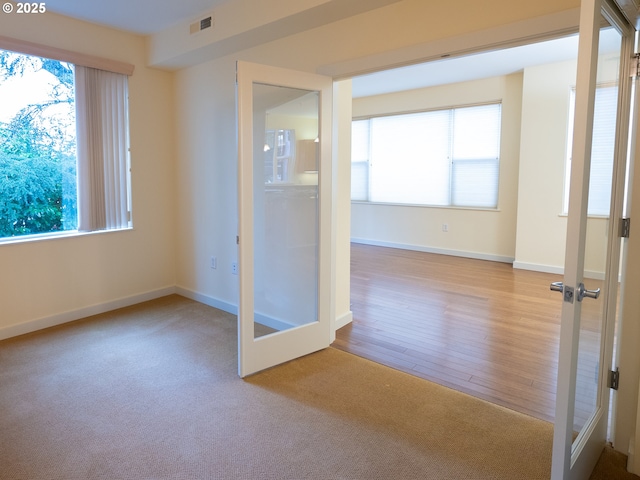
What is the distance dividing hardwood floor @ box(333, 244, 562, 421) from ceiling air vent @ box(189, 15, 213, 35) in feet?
9.37

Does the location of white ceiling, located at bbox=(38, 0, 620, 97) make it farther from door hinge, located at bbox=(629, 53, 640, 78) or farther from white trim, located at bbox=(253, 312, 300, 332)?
white trim, located at bbox=(253, 312, 300, 332)

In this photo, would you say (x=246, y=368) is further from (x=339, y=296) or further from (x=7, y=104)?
(x=7, y=104)

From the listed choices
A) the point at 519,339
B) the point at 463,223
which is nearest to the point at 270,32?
the point at 519,339

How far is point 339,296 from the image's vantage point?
3811mm

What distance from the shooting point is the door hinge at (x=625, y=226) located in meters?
1.98

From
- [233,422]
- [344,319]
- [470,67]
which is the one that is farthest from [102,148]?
[470,67]

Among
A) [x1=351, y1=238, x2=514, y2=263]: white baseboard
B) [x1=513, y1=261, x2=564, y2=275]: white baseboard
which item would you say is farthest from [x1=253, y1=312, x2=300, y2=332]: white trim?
[x1=351, y1=238, x2=514, y2=263]: white baseboard

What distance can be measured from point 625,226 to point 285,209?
6.94ft

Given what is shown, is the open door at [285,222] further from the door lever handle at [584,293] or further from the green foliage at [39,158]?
the green foliage at [39,158]

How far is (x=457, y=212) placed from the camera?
A: 7.00 meters

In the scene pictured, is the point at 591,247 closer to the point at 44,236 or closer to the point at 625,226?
the point at 625,226

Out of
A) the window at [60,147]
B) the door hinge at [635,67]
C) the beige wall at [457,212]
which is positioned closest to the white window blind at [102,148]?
the window at [60,147]

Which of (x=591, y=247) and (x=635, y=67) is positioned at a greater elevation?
(x=635, y=67)

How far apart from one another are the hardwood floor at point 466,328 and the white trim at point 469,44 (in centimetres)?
207
